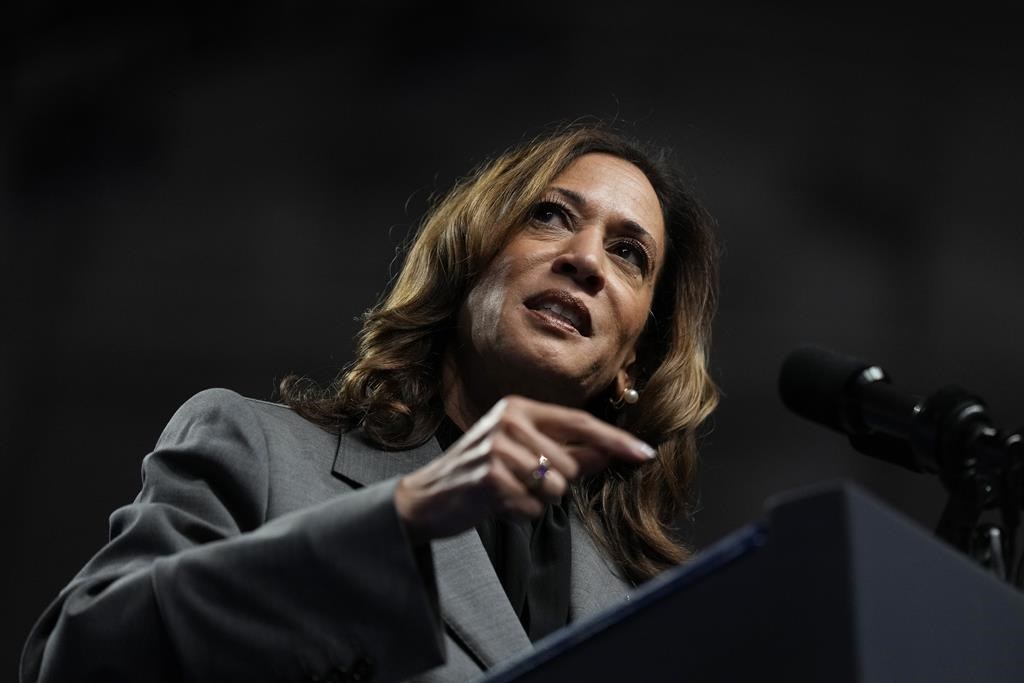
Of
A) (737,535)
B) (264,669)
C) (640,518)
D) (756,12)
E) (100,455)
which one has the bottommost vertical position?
(100,455)

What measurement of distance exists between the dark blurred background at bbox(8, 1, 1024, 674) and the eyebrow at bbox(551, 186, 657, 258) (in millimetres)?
929

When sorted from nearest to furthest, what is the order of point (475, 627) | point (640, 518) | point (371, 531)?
1. point (371, 531)
2. point (475, 627)
3. point (640, 518)

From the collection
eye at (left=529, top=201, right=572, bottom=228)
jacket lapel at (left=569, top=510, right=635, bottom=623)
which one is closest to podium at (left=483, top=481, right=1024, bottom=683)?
jacket lapel at (left=569, top=510, right=635, bottom=623)

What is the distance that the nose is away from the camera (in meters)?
1.98

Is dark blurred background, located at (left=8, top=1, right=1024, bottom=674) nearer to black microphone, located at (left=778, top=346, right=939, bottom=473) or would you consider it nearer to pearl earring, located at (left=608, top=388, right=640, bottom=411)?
pearl earring, located at (left=608, top=388, right=640, bottom=411)

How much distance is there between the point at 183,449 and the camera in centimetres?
151

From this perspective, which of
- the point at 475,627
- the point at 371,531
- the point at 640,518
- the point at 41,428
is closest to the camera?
the point at 371,531

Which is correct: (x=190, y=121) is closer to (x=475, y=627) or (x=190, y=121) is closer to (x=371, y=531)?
(x=475, y=627)

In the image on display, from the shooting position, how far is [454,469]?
1007mm

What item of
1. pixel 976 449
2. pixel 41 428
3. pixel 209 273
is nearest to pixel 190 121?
pixel 209 273

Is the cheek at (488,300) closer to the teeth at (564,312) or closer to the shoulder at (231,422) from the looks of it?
the teeth at (564,312)

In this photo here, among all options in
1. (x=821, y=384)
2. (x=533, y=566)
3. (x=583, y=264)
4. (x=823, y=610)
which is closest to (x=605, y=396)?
(x=583, y=264)

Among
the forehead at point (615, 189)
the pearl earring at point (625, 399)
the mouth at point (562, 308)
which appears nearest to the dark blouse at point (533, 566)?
the mouth at point (562, 308)

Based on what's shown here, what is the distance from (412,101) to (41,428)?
1135mm
